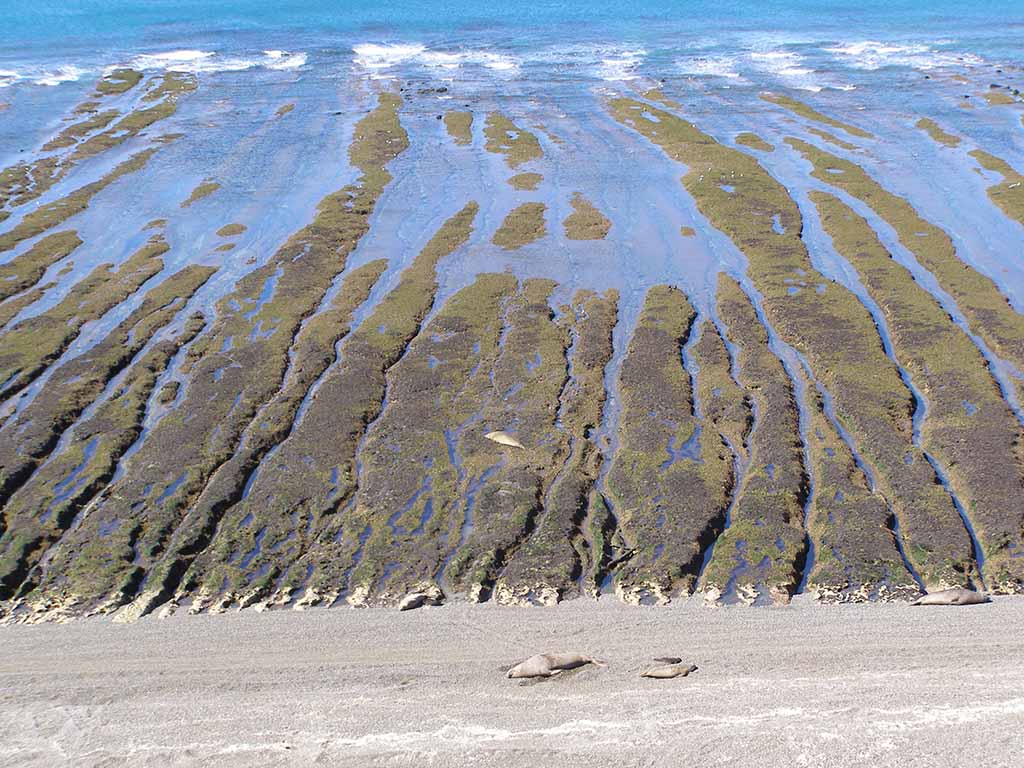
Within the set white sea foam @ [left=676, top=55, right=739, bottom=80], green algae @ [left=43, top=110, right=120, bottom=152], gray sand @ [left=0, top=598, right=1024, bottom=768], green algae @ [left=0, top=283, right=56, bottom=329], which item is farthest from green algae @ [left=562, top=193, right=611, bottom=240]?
white sea foam @ [left=676, top=55, right=739, bottom=80]

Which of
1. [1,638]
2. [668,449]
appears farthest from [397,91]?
[1,638]

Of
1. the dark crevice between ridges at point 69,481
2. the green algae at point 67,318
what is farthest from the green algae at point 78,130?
the dark crevice between ridges at point 69,481

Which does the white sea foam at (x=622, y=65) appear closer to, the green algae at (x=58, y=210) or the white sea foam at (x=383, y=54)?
the white sea foam at (x=383, y=54)

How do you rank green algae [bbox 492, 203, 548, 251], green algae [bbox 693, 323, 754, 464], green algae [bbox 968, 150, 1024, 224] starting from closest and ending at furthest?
green algae [bbox 693, 323, 754, 464] → green algae [bbox 492, 203, 548, 251] → green algae [bbox 968, 150, 1024, 224]

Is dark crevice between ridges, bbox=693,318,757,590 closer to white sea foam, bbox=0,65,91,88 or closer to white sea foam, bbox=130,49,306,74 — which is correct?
white sea foam, bbox=130,49,306,74

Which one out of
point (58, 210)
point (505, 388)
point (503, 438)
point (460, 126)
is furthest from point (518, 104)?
point (503, 438)

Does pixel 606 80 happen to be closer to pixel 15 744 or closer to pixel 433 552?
pixel 433 552
